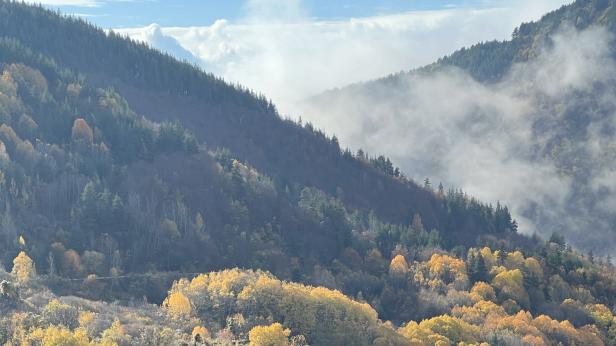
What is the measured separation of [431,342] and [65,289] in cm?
8984

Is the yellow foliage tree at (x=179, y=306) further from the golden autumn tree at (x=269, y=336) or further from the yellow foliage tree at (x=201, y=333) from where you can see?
the golden autumn tree at (x=269, y=336)

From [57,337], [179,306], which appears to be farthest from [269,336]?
[57,337]

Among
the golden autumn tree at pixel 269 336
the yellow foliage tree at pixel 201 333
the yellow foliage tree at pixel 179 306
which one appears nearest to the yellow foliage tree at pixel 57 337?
the yellow foliage tree at pixel 201 333

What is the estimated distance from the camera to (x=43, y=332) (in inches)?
4975

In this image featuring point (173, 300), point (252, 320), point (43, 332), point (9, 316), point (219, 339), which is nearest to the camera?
point (43, 332)

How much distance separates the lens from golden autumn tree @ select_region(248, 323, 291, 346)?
148875 mm

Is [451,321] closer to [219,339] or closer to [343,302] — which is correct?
[343,302]

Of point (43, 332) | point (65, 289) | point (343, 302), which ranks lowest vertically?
point (43, 332)

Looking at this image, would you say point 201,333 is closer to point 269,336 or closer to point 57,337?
point 269,336

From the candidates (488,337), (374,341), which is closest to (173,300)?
(374,341)

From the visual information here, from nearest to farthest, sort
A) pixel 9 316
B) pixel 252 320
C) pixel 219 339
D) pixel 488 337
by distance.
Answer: pixel 9 316
pixel 219 339
pixel 252 320
pixel 488 337

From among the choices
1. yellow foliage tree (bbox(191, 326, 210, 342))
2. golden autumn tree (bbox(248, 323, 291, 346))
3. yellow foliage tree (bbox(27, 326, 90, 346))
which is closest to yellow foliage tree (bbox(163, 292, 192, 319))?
yellow foliage tree (bbox(191, 326, 210, 342))

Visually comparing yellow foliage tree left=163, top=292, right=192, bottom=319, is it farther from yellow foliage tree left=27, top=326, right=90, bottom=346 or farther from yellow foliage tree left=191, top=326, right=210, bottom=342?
yellow foliage tree left=27, top=326, right=90, bottom=346

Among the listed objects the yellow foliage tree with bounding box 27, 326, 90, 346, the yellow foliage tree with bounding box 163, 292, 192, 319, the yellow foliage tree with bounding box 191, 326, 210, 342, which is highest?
the yellow foliage tree with bounding box 163, 292, 192, 319
